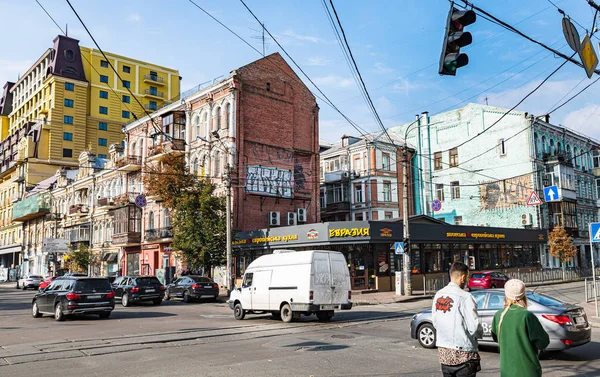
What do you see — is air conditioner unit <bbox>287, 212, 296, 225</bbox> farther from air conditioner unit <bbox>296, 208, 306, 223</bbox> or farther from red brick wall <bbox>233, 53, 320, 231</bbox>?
air conditioner unit <bbox>296, 208, 306, 223</bbox>

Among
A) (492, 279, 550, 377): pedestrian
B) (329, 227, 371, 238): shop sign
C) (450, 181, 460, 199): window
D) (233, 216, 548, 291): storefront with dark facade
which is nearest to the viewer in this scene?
(492, 279, 550, 377): pedestrian

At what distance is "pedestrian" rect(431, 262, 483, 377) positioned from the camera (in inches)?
217

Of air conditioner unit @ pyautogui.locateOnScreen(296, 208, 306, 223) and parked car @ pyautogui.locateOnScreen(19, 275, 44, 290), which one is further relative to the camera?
parked car @ pyautogui.locateOnScreen(19, 275, 44, 290)

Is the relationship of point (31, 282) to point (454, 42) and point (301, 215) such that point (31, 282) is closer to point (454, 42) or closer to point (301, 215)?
point (301, 215)

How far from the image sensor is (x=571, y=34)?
10.7 meters

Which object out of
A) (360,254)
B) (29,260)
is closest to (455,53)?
(360,254)

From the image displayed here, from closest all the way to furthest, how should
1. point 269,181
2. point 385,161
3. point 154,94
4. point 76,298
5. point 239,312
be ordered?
point 76,298, point 239,312, point 269,181, point 385,161, point 154,94

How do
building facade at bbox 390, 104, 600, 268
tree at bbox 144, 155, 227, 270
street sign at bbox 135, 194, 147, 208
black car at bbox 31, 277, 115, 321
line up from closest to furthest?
black car at bbox 31, 277, 115, 321
tree at bbox 144, 155, 227, 270
street sign at bbox 135, 194, 147, 208
building facade at bbox 390, 104, 600, 268

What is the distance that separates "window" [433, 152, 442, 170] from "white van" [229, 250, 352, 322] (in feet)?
124

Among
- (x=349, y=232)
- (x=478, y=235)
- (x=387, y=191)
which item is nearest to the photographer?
(x=349, y=232)

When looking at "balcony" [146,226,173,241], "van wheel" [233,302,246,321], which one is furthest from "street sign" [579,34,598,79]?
"balcony" [146,226,173,241]

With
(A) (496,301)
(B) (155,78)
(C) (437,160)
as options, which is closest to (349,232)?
(A) (496,301)

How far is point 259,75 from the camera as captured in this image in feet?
134

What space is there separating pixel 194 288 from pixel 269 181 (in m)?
13.9
